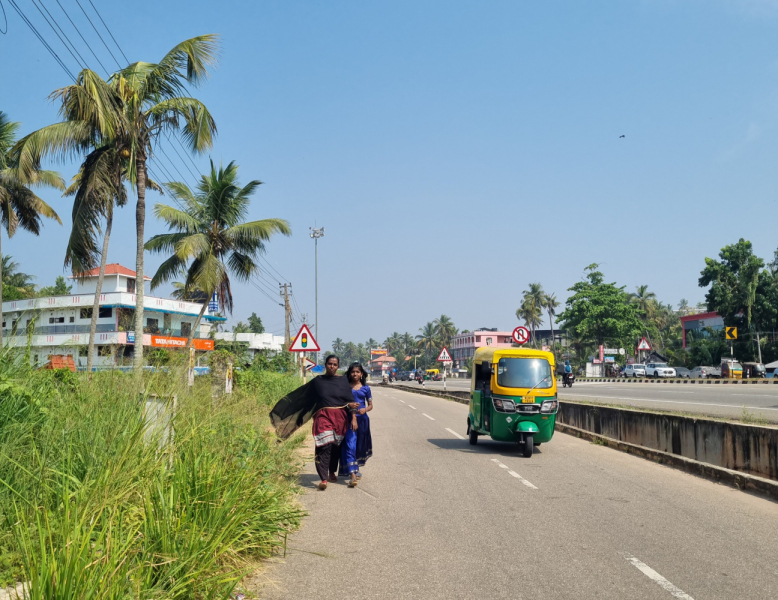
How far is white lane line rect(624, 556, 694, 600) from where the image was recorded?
5.09m

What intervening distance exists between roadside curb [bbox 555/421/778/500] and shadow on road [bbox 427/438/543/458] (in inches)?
77.0

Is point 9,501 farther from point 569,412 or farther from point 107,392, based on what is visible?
point 569,412

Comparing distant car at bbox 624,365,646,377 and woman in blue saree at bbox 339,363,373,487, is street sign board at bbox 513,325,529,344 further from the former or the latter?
distant car at bbox 624,365,646,377

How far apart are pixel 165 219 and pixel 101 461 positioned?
25621 millimetres

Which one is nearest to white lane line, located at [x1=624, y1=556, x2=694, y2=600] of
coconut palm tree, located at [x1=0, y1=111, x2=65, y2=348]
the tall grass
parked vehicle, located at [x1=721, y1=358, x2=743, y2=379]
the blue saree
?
the tall grass

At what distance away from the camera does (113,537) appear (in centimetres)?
447

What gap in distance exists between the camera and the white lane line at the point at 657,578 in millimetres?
5086

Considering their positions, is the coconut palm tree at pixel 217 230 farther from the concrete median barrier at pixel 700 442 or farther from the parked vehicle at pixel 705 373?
the parked vehicle at pixel 705 373

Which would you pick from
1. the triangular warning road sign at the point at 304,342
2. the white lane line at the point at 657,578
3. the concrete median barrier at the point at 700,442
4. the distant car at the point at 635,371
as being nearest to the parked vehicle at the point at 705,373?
the distant car at the point at 635,371

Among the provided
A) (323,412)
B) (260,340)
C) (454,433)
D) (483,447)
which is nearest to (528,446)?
(483,447)

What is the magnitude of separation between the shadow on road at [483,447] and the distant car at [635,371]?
53368 mm

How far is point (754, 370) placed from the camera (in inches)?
2261

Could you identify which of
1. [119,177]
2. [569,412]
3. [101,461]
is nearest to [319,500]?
[101,461]

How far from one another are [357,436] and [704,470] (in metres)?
5.65
